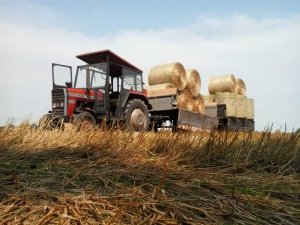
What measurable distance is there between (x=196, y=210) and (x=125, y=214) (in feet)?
1.71

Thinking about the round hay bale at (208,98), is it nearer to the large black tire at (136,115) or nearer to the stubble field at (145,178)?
the large black tire at (136,115)

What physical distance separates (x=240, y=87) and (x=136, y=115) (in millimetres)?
10066

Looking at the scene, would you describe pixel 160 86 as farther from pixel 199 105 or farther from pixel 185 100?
pixel 199 105

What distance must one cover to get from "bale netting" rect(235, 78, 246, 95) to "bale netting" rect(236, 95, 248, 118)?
0.85m

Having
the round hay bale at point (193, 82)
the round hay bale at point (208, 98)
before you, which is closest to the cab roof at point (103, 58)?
the round hay bale at point (193, 82)

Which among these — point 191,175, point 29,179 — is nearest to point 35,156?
point 29,179

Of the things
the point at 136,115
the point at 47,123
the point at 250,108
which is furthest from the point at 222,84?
the point at 47,123

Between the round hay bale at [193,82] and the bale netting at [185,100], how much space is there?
0.38m

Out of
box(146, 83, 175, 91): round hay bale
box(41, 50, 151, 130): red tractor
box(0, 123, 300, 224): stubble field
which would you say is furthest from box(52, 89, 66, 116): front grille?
box(0, 123, 300, 224): stubble field

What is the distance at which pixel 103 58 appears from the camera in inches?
451

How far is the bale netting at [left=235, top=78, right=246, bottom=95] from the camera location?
20.0m

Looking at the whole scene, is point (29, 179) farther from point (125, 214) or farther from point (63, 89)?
point (63, 89)

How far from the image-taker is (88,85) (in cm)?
1140

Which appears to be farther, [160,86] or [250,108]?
[250,108]
